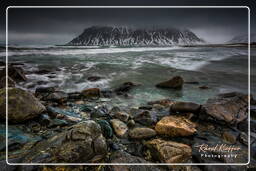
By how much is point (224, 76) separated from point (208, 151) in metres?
5.68

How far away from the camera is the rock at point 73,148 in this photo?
177 cm

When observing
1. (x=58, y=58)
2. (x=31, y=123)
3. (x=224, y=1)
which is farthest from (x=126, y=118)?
(x=58, y=58)

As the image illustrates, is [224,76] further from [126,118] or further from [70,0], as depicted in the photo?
[70,0]

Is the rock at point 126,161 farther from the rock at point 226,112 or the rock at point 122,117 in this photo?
the rock at point 226,112

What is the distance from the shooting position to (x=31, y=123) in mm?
2658

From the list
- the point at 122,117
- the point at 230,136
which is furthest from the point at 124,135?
the point at 230,136

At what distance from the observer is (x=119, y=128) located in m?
2.56

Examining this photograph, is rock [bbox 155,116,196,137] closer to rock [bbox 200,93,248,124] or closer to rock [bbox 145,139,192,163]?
rock [bbox 145,139,192,163]

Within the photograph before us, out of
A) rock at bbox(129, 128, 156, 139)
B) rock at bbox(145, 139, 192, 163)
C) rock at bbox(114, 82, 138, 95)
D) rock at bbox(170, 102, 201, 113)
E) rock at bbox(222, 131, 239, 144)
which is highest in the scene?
rock at bbox(114, 82, 138, 95)

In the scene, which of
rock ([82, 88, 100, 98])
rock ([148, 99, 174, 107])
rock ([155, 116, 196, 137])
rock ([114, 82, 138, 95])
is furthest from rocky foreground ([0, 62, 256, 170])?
rock ([114, 82, 138, 95])

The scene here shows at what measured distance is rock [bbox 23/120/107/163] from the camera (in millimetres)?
1769

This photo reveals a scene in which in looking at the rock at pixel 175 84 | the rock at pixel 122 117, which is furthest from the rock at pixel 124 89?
the rock at pixel 122 117

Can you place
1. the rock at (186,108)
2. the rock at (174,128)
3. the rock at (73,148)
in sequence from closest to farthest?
the rock at (73,148)
the rock at (174,128)
the rock at (186,108)

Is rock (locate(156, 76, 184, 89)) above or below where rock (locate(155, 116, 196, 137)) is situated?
above
